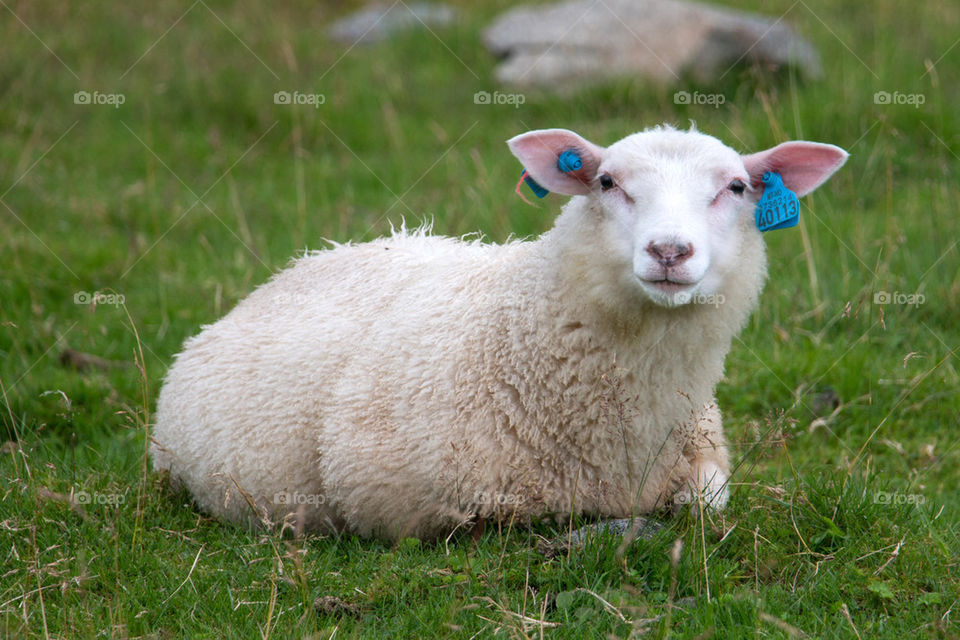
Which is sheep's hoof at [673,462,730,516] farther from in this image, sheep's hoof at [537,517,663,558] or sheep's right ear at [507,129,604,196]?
sheep's right ear at [507,129,604,196]

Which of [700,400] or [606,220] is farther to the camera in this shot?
[700,400]

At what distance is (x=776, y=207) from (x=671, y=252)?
2.05ft

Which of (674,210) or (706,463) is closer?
(674,210)

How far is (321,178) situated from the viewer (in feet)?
26.6

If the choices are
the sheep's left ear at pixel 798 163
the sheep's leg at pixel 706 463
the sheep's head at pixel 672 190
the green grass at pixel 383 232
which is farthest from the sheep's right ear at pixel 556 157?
the green grass at pixel 383 232

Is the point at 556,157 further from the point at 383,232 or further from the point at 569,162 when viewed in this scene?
the point at 383,232

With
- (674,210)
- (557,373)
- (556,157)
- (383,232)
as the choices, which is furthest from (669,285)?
(383,232)

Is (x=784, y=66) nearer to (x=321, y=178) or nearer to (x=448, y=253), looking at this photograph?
(x=321, y=178)

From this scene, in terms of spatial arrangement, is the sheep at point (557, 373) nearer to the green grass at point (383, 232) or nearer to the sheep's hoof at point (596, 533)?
the sheep's hoof at point (596, 533)

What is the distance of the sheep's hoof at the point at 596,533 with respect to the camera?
10.8 ft


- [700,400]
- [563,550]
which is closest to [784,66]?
[700,400]

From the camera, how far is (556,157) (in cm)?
366

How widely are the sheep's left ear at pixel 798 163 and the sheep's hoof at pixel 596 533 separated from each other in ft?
4.02

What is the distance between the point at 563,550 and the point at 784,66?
6.52 m
